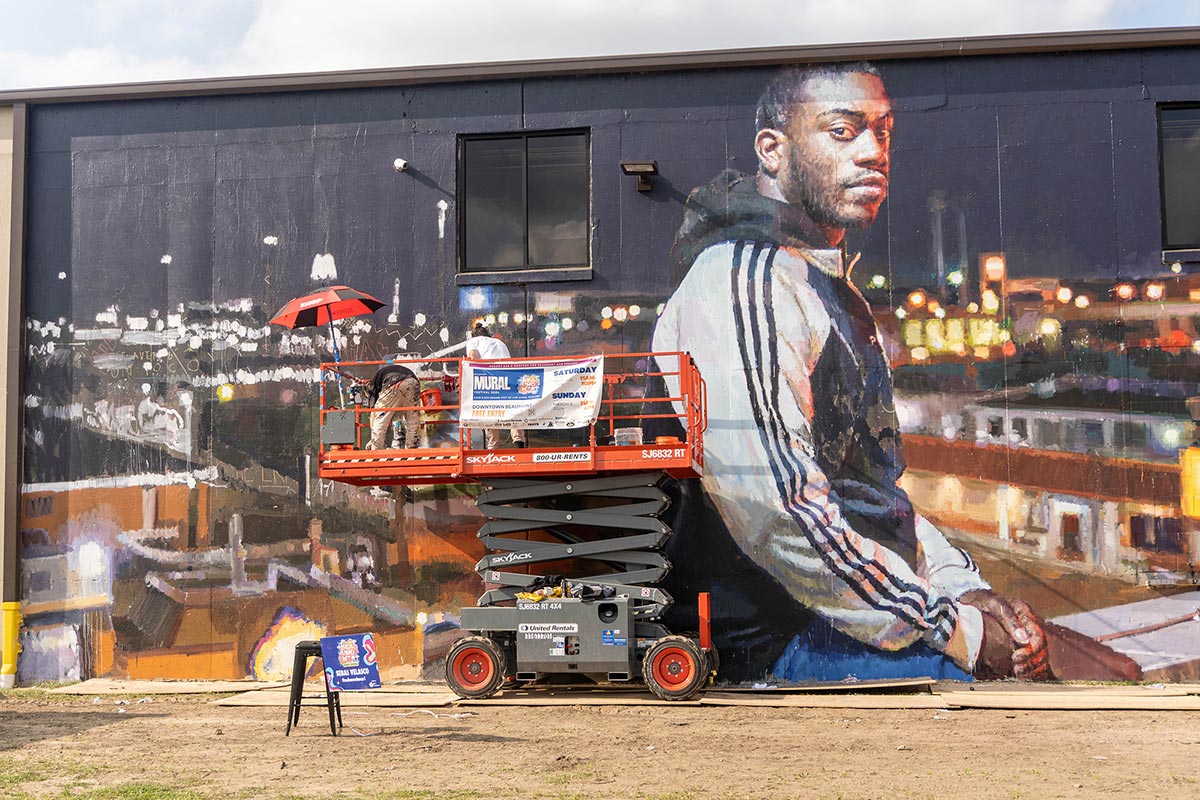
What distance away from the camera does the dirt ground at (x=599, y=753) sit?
1000cm

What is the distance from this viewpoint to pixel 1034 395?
52.6 feet

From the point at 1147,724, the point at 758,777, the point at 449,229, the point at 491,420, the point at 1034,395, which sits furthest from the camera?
the point at 449,229

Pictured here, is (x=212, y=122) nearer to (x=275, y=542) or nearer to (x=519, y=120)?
(x=519, y=120)

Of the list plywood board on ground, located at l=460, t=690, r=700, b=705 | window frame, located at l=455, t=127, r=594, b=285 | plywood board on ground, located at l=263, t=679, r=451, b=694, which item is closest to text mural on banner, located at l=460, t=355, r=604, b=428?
window frame, located at l=455, t=127, r=594, b=285

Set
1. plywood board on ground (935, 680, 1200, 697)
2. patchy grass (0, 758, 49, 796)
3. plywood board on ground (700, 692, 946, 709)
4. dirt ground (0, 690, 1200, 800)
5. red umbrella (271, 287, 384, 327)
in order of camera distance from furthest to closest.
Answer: red umbrella (271, 287, 384, 327) < plywood board on ground (935, 680, 1200, 697) < plywood board on ground (700, 692, 946, 709) < patchy grass (0, 758, 49, 796) < dirt ground (0, 690, 1200, 800)

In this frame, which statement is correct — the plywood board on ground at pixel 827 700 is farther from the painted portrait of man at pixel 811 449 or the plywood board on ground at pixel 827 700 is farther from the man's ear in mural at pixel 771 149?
the man's ear in mural at pixel 771 149

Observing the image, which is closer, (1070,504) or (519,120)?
(1070,504)

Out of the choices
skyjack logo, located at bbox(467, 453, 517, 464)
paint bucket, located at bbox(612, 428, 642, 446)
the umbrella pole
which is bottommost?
skyjack logo, located at bbox(467, 453, 517, 464)

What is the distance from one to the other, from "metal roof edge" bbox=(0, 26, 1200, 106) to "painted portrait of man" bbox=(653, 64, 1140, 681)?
38cm

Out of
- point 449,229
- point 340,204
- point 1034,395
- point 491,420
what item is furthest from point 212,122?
point 1034,395

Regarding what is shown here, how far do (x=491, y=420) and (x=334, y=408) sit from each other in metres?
2.83

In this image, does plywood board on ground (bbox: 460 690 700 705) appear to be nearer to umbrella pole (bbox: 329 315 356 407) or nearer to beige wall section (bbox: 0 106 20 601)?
umbrella pole (bbox: 329 315 356 407)

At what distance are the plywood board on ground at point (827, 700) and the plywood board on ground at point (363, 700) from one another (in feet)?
10.3

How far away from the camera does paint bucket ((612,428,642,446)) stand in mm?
15180
